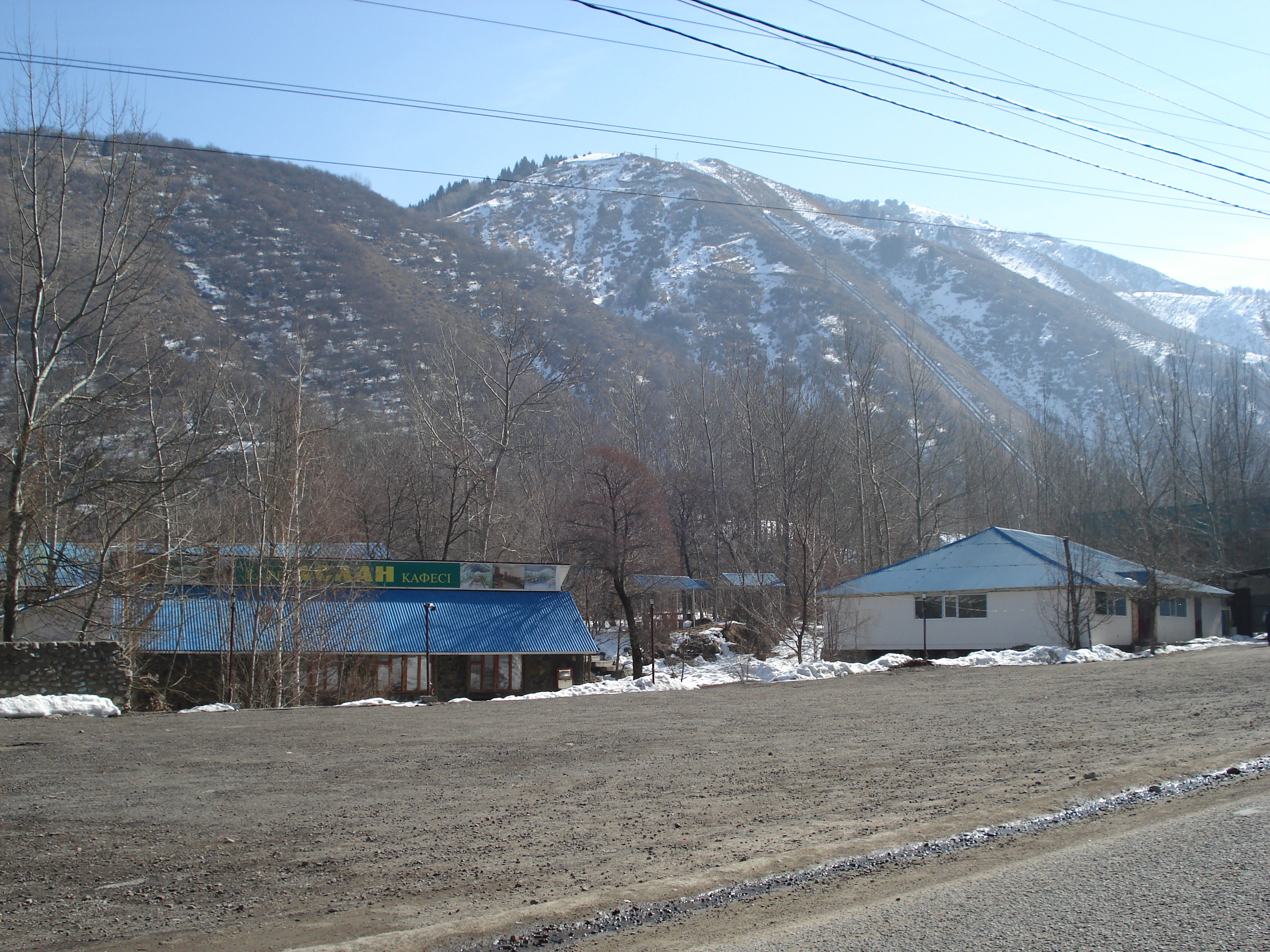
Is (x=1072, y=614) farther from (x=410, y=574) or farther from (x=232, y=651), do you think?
(x=232, y=651)

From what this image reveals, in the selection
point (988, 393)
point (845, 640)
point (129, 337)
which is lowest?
point (845, 640)

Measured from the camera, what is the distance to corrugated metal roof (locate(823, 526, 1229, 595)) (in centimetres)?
3438

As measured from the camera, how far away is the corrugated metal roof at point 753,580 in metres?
45.5

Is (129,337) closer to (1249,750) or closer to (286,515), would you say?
(286,515)

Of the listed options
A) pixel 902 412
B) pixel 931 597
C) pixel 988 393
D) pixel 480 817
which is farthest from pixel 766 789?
pixel 988 393

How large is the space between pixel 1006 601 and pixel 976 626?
5.16ft

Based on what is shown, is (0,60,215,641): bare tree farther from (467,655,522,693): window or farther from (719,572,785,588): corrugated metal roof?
(719,572,785,588): corrugated metal roof

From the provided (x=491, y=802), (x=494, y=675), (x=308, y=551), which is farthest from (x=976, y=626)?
(x=491, y=802)

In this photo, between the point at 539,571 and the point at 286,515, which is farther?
the point at 539,571

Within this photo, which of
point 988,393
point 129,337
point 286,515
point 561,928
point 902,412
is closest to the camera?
point 561,928

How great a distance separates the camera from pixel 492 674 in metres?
31.6

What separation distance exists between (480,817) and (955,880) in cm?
373

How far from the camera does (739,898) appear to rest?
16.8ft

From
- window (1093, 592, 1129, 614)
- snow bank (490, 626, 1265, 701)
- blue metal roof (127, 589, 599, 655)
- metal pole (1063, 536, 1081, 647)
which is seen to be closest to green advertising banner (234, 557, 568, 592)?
blue metal roof (127, 589, 599, 655)
